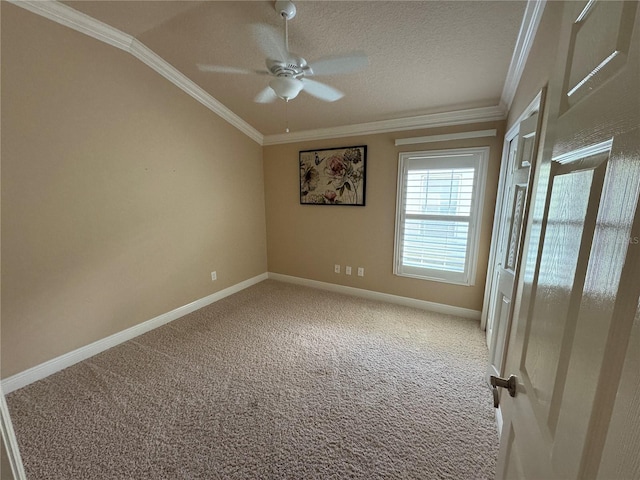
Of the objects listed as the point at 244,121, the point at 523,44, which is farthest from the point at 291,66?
the point at 244,121

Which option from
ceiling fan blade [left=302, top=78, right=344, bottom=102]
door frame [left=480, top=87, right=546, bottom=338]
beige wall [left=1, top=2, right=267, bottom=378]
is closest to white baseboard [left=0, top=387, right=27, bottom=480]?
beige wall [left=1, top=2, right=267, bottom=378]

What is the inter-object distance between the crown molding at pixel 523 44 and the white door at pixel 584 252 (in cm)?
121

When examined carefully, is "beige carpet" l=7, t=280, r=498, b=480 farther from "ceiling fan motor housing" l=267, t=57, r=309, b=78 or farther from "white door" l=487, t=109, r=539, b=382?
"ceiling fan motor housing" l=267, t=57, r=309, b=78

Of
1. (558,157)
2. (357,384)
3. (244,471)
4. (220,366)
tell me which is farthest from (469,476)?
(220,366)

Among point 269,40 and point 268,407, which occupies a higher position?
point 269,40

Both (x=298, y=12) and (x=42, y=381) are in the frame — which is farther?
(x=42, y=381)

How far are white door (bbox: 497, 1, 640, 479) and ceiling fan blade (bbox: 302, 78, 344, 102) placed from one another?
1.55 metres

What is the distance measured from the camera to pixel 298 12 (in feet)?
5.63

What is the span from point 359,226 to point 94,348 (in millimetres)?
2992

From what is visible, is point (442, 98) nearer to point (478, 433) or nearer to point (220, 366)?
point (478, 433)

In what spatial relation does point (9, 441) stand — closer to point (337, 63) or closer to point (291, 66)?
point (291, 66)

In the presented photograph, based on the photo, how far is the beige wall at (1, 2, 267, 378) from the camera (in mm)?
1801

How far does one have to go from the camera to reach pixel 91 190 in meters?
2.17

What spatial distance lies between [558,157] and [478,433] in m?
1.70
